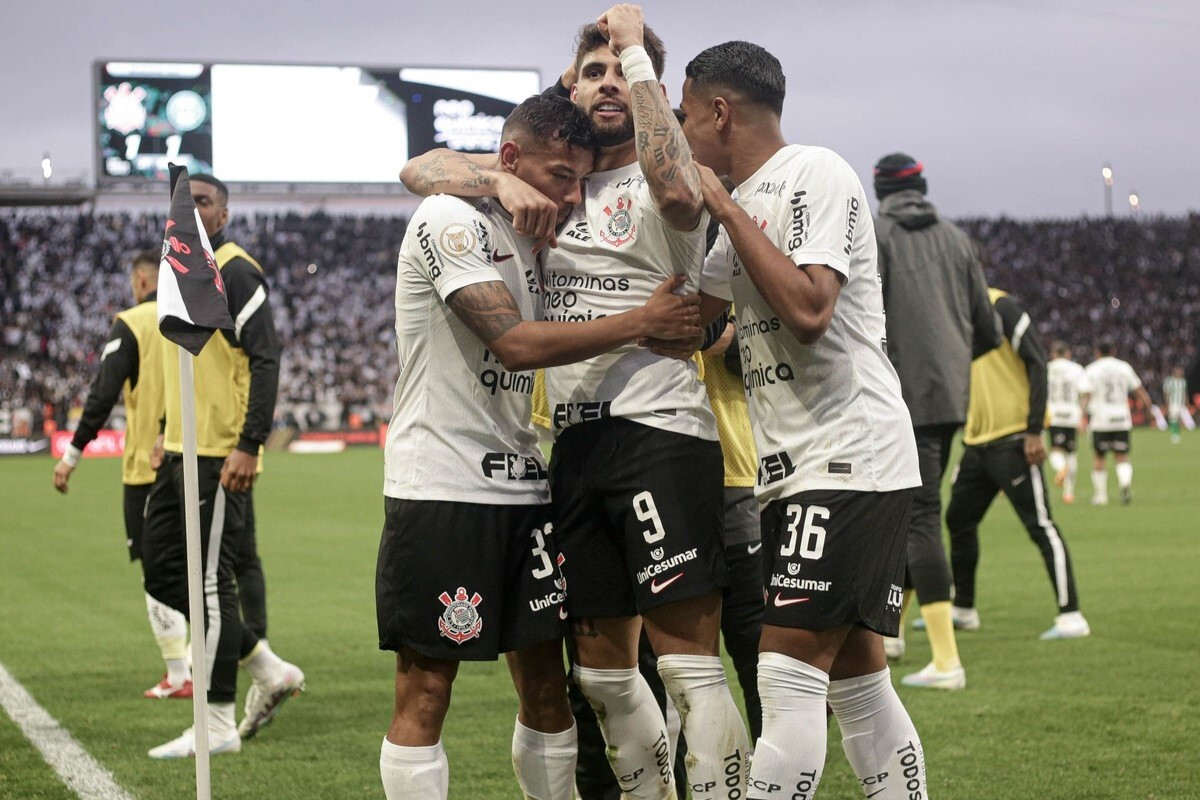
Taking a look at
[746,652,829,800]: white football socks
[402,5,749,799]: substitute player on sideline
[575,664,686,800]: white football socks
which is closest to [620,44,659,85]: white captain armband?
[402,5,749,799]: substitute player on sideline

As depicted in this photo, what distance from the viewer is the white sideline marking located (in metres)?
5.47

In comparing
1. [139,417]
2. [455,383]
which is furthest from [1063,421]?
[455,383]

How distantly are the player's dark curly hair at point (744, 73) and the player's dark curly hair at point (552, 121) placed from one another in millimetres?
361

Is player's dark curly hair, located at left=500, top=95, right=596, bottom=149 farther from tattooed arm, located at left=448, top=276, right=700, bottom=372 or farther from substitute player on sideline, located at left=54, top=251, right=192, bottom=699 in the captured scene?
substitute player on sideline, located at left=54, top=251, right=192, bottom=699

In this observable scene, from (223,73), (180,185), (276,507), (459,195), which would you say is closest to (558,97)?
(459,195)

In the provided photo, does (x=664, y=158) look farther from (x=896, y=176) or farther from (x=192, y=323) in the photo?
(x=896, y=176)

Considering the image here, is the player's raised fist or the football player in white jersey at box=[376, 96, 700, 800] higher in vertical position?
the player's raised fist

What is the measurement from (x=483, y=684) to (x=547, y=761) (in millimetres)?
3556

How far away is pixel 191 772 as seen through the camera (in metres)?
5.77

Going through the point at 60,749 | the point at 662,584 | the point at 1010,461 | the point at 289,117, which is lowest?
the point at 60,749

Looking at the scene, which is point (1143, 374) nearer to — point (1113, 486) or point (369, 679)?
point (1113, 486)

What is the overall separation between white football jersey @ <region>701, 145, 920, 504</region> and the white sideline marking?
10.2ft

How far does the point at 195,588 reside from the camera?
4.15m

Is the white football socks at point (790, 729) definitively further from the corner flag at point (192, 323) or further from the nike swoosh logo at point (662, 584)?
the corner flag at point (192, 323)
